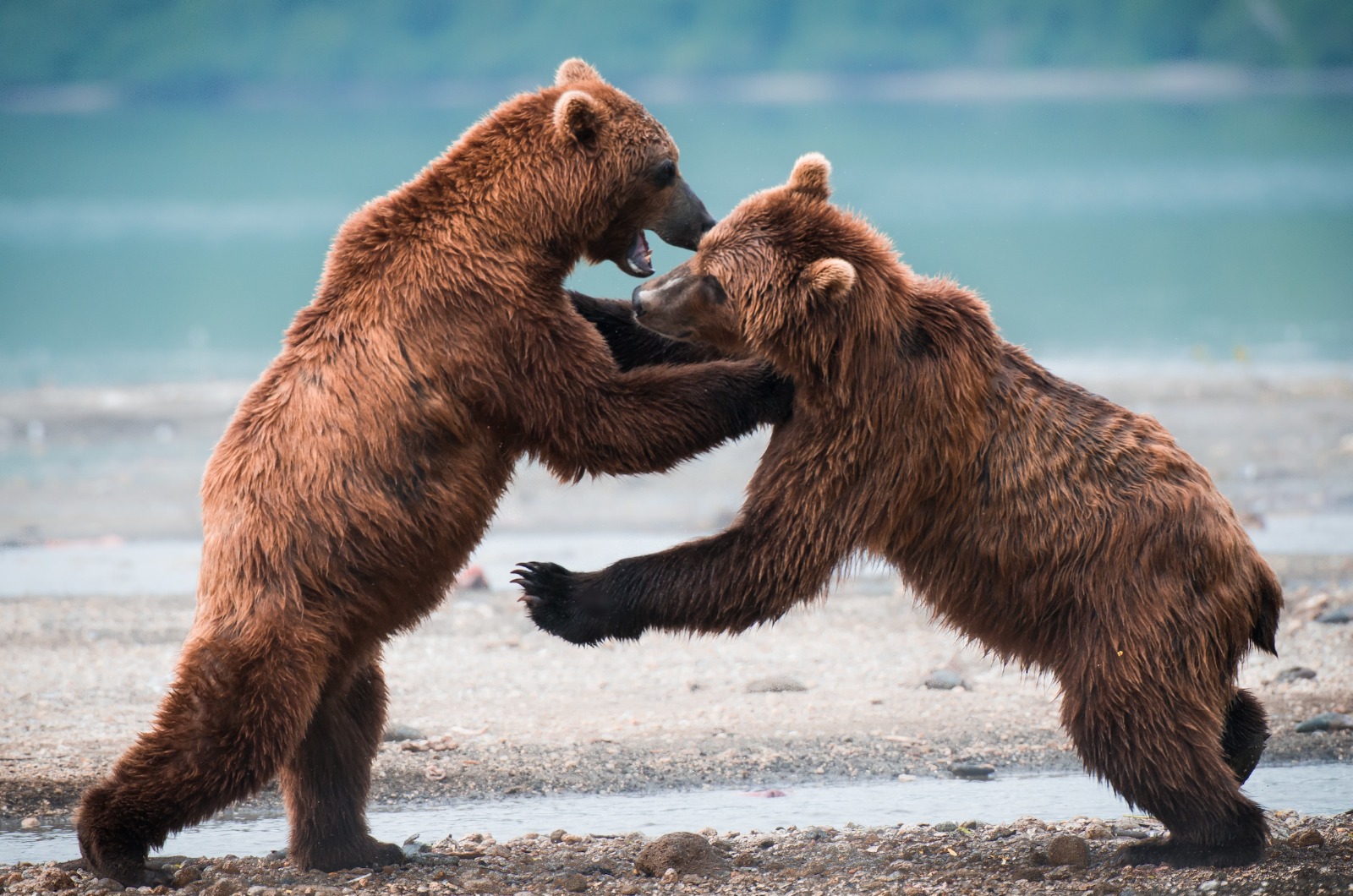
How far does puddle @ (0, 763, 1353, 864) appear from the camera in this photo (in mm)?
5926

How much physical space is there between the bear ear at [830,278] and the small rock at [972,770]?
262cm

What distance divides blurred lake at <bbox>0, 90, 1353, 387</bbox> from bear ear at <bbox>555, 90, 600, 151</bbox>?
15.8 metres

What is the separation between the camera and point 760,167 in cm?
4812

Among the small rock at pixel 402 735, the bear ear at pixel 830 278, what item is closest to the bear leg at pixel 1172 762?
the bear ear at pixel 830 278

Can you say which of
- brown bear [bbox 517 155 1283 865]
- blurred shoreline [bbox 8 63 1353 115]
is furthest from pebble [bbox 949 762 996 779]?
blurred shoreline [bbox 8 63 1353 115]

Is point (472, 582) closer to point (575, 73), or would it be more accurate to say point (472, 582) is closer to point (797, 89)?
point (575, 73)

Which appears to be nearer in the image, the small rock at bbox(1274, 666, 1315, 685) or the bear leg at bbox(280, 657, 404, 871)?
the bear leg at bbox(280, 657, 404, 871)

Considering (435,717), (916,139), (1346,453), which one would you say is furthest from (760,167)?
(435,717)

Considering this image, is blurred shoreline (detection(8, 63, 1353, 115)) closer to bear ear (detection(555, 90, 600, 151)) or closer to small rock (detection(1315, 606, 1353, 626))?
small rock (detection(1315, 606, 1353, 626))

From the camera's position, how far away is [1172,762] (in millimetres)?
4820

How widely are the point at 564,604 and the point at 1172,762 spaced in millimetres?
1907

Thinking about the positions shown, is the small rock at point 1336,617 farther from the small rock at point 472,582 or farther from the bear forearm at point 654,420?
the bear forearm at point 654,420

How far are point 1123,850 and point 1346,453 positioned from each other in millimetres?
10140

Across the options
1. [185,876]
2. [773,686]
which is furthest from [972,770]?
[185,876]
